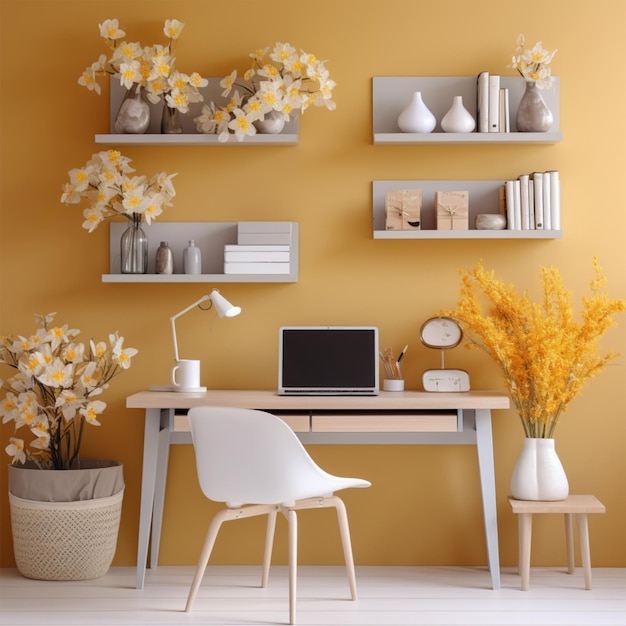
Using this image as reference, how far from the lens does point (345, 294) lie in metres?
3.85

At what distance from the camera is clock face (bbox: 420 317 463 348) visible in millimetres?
3660

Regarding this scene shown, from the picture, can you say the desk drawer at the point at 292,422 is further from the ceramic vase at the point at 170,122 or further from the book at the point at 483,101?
the book at the point at 483,101

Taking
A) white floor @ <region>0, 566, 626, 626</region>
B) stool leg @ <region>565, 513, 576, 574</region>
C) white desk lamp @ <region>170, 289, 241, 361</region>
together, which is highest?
white desk lamp @ <region>170, 289, 241, 361</region>

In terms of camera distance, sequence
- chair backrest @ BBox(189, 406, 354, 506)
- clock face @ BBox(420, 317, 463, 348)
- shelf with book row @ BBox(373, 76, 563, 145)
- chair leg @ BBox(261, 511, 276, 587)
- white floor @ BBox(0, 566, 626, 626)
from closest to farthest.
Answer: chair backrest @ BBox(189, 406, 354, 506)
white floor @ BBox(0, 566, 626, 626)
chair leg @ BBox(261, 511, 276, 587)
clock face @ BBox(420, 317, 463, 348)
shelf with book row @ BBox(373, 76, 563, 145)

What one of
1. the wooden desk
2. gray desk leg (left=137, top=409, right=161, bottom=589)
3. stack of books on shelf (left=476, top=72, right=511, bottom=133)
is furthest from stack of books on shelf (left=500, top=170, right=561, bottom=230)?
gray desk leg (left=137, top=409, right=161, bottom=589)

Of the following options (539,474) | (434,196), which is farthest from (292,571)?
(434,196)

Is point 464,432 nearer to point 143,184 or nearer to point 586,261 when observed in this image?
point 586,261

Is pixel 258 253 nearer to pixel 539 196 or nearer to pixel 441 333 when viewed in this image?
pixel 441 333

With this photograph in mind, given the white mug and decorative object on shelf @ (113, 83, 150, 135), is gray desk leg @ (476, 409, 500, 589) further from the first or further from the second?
decorative object on shelf @ (113, 83, 150, 135)

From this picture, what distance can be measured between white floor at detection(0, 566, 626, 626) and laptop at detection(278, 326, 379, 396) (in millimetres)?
772

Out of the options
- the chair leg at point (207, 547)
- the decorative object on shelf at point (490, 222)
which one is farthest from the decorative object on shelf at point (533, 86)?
the chair leg at point (207, 547)

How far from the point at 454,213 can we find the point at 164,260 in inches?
48.0

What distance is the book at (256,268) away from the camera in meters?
3.68

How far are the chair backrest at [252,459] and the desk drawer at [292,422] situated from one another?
0.29 meters
